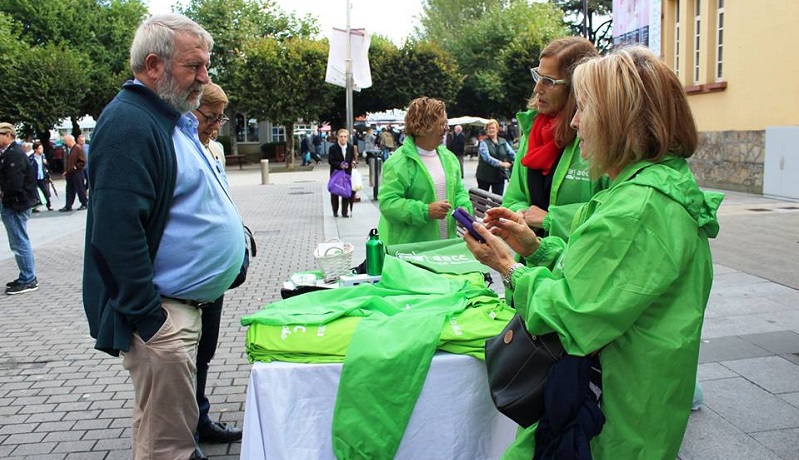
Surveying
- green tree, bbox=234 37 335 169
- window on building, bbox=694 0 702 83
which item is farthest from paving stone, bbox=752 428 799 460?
green tree, bbox=234 37 335 169

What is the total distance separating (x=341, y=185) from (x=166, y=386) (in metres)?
10.6

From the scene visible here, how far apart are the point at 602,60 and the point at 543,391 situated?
3.08ft

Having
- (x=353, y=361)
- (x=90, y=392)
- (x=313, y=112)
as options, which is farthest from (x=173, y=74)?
(x=313, y=112)

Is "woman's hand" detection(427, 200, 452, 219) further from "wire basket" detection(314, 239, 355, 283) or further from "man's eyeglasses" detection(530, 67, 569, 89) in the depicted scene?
"man's eyeglasses" detection(530, 67, 569, 89)

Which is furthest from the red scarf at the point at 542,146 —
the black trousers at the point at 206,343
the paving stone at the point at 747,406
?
the paving stone at the point at 747,406

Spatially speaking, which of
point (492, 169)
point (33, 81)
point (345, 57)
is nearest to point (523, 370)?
point (492, 169)

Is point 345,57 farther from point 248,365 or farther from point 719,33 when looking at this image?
point 248,365

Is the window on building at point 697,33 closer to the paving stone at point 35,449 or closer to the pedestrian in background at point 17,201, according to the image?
the pedestrian in background at point 17,201

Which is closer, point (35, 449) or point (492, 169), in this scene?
point (35, 449)

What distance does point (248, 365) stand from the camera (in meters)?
5.08

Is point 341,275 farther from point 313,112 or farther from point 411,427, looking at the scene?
point 313,112

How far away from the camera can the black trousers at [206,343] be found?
11.6ft

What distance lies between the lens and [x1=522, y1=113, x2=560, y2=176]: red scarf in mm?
3146

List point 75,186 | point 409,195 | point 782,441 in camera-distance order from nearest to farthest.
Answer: point 782,441 → point 409,195 → point 75,186
